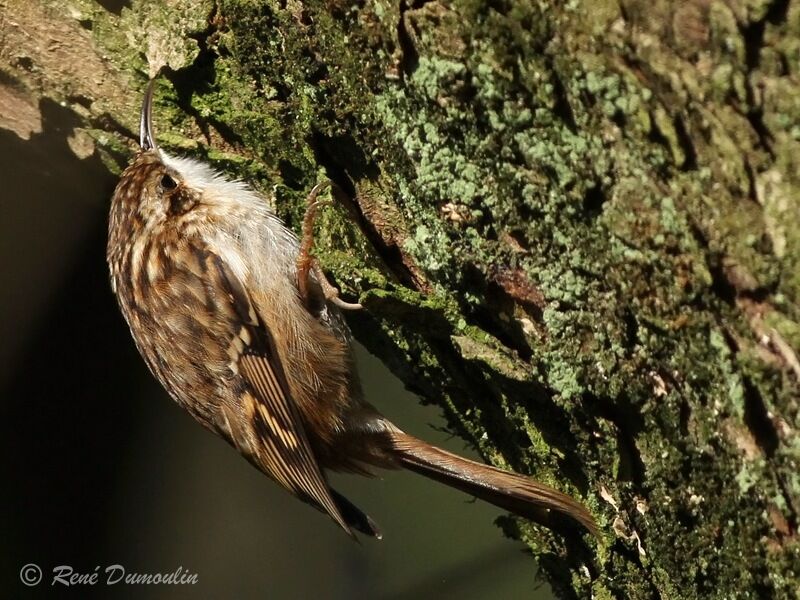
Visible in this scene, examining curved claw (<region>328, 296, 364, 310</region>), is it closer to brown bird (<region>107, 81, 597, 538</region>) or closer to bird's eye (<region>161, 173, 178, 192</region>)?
brown bird (<region>107, 81, 597, 538</region>)

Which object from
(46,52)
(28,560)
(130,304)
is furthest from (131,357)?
(46,52)

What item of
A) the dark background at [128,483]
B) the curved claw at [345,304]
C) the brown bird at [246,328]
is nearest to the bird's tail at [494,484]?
the brown bird at [246,328]

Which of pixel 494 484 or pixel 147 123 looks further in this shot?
pixel 147 123

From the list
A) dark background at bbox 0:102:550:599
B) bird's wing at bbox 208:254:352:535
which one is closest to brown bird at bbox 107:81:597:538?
bird's wing at bbox 208:254:352:535

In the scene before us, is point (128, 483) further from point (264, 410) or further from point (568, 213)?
point (568, 213)

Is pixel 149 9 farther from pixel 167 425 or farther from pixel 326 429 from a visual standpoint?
pixel 167 425

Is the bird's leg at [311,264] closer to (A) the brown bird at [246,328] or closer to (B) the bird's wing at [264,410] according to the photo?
(A) the brown bird at [246,328]

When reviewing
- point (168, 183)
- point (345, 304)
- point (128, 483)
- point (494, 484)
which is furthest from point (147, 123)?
point (128, 483)

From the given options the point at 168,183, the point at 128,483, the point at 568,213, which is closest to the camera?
the point at 568,213
